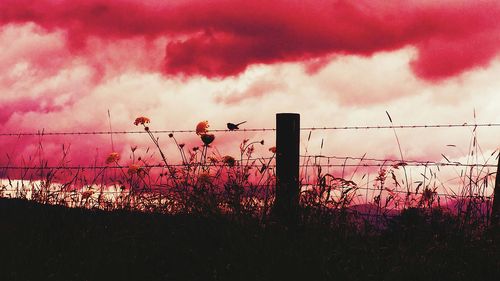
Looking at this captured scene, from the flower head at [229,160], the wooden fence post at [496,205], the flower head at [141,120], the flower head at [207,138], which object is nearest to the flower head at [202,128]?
the flower head at [207,138]

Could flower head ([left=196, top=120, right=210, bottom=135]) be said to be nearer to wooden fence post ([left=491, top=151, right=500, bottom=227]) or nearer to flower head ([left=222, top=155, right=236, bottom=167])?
flower head ([left=222, top=155, right=236, bottom=167])

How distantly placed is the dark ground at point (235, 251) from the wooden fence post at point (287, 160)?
1.07 ft

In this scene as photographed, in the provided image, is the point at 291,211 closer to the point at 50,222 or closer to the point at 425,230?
the point at 425,230

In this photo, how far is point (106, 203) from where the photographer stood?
6.03 metres

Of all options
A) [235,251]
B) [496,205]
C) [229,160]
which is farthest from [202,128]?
[496,205]

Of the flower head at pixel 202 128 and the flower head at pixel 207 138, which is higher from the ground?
the flower head at pixel 202 128

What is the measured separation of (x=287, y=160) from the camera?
5512 mm

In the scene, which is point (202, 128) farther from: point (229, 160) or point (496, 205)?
point (496, 205)

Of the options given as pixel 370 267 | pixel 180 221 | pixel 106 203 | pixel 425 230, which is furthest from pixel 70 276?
pixel 425 230

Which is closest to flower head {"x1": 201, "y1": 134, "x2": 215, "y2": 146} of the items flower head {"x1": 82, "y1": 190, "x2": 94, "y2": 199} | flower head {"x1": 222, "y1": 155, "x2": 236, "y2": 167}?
flower head {"x1": 222, "y1": 155, "x2": 236, "y2": 167}

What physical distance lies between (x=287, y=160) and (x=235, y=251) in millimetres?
1361

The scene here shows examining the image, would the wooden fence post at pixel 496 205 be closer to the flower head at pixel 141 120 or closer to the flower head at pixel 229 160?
the flower head at pixel 229 160

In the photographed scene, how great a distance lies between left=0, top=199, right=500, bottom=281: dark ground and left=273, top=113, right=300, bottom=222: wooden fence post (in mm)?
325

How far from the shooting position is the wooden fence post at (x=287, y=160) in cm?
538
